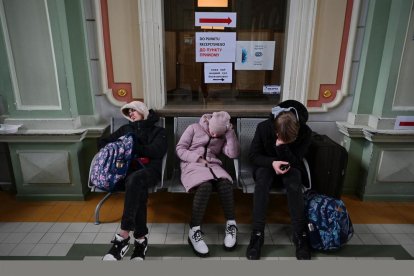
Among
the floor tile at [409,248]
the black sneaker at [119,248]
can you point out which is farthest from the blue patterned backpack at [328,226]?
the black sneaker at [119,248]

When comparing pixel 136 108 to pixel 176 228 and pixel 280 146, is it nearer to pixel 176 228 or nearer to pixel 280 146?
pixel 176 228

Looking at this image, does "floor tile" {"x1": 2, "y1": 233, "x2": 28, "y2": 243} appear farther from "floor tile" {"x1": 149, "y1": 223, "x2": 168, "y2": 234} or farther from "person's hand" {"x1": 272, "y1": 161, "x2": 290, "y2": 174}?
"person's hand" {"x1": 272, "y1": 161, "x2": 290, "y2": 174}

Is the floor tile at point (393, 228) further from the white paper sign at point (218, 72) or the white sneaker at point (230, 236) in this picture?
the white paper sign at point (218, 72)

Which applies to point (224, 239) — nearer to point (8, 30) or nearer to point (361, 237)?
point (361, 237)

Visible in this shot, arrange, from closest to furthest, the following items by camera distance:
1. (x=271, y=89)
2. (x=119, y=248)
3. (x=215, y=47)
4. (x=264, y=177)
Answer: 1. (x=119, y=248)
2. (x=264, y=177)
3. (x=215, y=47)
4. (x=271, y=89)

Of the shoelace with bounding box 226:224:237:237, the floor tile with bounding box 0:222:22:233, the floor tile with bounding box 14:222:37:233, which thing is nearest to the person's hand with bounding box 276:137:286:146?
the shoelace with bounding box 226:224:237:237

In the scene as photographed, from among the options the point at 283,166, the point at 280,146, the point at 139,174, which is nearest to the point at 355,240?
the point at 283,166

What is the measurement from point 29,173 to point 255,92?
8.25 ft

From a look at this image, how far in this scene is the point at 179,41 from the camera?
308 cm

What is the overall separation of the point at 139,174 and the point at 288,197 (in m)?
1.21

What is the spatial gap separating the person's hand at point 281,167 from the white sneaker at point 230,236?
0.58 meters

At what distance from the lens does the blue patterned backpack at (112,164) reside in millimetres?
2395

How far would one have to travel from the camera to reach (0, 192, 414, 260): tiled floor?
91.1 inches

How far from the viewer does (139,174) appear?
2.35 m
